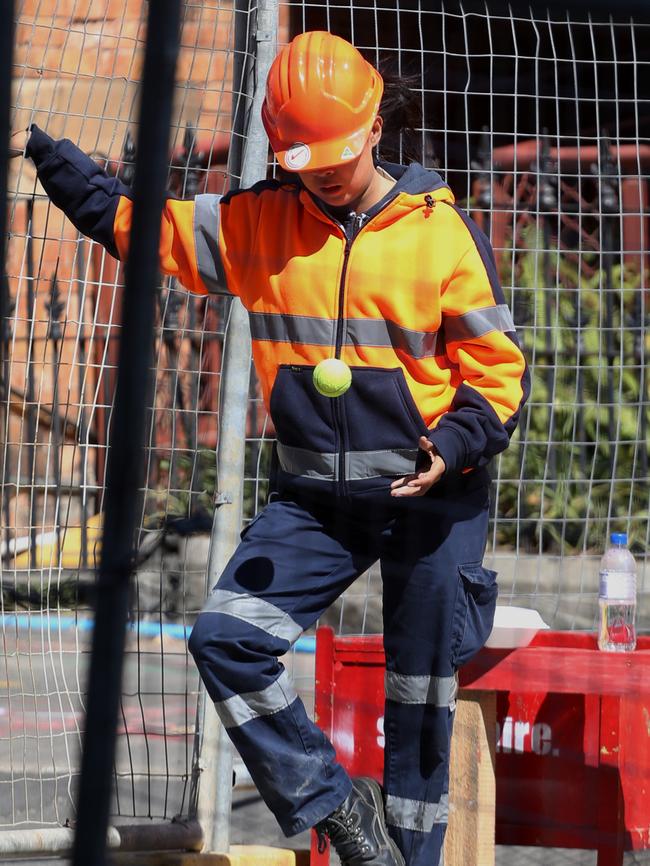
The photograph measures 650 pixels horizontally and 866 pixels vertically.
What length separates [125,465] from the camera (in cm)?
128

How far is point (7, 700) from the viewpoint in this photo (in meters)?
3.72

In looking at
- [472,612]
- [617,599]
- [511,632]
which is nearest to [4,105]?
[472,612]

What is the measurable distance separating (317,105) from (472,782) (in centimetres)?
180

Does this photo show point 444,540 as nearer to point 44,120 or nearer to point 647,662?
point 647,662

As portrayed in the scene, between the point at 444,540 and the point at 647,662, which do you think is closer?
the point at 444,540

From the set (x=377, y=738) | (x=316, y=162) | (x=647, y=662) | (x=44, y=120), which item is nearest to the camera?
(x=316, y=162)

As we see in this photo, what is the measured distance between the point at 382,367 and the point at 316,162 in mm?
486

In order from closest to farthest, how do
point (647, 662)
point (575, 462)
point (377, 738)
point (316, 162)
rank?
point (316, 162) < point (647, 662) < point (377, 738) < point (575, 462)

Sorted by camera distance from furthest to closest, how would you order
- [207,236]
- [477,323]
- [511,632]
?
[511,632], [207,236], [477,323]

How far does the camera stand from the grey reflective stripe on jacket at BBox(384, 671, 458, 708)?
288 cm

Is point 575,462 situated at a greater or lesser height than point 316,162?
lesser

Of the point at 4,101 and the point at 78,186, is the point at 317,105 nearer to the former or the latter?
the point at 78,186

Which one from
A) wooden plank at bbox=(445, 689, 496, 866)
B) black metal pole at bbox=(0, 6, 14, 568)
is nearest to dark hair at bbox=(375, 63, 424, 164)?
wooden plank at bbox=(445, 689, 496, 866)

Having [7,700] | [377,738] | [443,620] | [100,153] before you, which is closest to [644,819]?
Result: [377,738]
